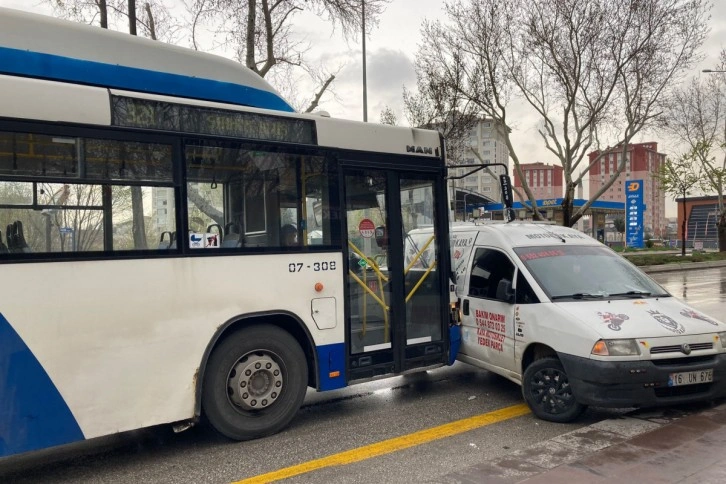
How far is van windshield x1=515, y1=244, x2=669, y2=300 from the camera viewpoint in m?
5.94

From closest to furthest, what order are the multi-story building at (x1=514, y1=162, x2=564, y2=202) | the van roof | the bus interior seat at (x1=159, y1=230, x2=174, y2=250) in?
the bus interior seat at (x1=159, y1=230, x2=174, y2=250), the van roof, the multi-story building at (x1=514, y1=162, x2=564, y2=202)

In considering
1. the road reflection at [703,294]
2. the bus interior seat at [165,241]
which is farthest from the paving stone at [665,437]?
the road reflection at [703,294]

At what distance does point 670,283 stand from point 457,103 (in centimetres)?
1102

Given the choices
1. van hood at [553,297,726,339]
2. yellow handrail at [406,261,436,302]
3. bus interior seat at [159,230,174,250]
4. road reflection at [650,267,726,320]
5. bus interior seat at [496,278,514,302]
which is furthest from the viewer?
road reflection at [650,267,726,320]

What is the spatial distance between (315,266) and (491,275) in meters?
2.30

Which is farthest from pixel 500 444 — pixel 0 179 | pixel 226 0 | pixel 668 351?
pixel 226 0

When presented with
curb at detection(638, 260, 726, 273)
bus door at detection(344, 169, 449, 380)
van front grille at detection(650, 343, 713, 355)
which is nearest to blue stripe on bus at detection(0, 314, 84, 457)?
bus door at detection(344, 169, 449, 380)

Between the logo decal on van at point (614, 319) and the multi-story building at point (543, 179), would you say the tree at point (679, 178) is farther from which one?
the multi-story building at point (543, 179)

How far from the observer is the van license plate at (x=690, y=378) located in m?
5.09

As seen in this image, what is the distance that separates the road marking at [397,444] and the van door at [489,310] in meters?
0.53

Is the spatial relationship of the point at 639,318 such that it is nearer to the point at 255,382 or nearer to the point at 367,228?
the point at 367,228

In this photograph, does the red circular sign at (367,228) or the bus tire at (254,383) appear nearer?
the bus tire at (254,383)

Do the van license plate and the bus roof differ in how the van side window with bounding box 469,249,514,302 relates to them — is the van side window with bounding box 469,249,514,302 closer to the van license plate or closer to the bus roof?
the van license plate

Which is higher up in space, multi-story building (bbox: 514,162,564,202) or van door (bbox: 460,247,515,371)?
multi-story building (bbox: 514,162,564,202)
